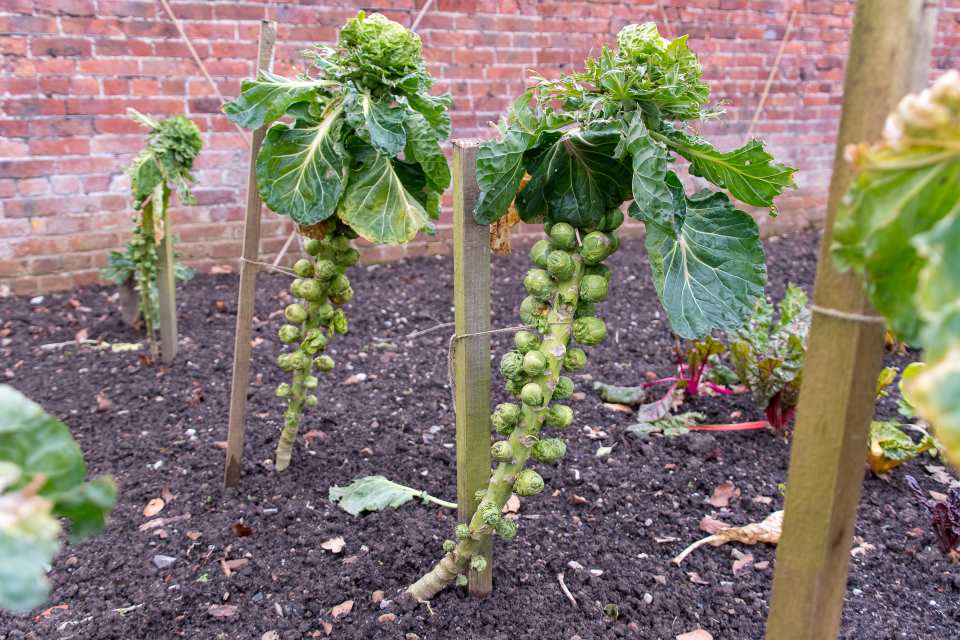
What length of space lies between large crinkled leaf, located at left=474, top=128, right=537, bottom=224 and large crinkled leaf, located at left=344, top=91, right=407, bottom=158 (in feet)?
0.93

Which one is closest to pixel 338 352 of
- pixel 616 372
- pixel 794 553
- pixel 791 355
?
pixel 616 372

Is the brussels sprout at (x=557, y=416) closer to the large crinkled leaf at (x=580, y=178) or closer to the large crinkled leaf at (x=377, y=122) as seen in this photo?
the large crinkled leaf at (x=580, y=178)

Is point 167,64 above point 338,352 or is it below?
above

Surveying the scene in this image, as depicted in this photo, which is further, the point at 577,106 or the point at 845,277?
the point at 577,106

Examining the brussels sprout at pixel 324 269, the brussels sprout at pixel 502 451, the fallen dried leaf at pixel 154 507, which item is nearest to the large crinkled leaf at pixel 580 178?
the brussels sprout at pixel 502 451

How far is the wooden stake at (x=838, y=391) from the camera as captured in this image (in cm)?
107

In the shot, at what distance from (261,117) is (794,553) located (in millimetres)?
1637

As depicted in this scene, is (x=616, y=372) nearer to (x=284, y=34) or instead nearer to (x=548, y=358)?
(x=548, y=358)

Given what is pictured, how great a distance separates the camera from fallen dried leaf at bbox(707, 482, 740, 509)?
273 cm

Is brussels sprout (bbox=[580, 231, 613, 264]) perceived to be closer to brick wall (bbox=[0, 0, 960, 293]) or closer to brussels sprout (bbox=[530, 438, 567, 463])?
brussels sprout (bbox=[530, 438, 567, 463])

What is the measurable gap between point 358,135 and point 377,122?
0.26 feet

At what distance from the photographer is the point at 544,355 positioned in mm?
1833

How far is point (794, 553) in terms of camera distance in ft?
4.05

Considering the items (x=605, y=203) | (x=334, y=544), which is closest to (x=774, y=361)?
(x=605, y=203)
